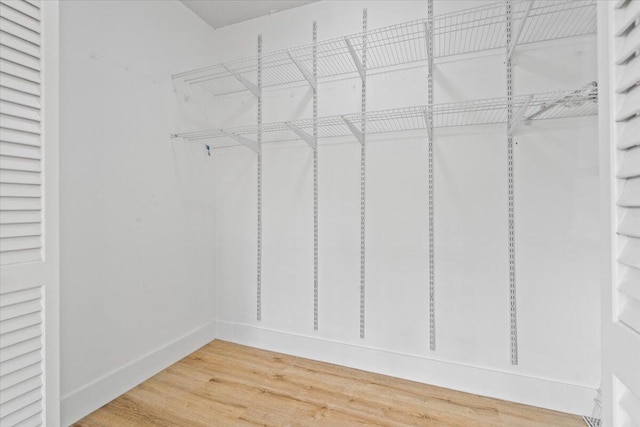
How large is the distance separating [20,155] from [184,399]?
1.35m

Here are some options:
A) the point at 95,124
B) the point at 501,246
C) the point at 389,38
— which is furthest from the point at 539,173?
the point at 95,124

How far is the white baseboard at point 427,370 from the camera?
5.10 ft

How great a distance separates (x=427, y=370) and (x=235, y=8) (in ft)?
8.57

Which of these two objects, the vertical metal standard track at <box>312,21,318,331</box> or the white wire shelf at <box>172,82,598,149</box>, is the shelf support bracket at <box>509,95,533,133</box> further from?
the vertical metal standard track at <box>312,21,318,331</box>

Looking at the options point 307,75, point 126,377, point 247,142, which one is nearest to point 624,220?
point 307,75

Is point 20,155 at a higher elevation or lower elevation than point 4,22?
lower

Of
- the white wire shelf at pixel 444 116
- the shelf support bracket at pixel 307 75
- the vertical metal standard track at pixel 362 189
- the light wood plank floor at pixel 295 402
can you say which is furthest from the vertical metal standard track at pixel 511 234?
the shelf support bracket at pixel 307 75

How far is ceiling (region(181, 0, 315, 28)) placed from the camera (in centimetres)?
206

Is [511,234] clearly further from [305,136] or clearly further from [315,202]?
[305,136]

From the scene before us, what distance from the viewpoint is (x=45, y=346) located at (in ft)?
3.35

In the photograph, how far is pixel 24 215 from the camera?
99 centimetres

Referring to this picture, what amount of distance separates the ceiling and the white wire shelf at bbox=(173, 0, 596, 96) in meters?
0.31

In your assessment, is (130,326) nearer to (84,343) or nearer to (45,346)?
(84,343)

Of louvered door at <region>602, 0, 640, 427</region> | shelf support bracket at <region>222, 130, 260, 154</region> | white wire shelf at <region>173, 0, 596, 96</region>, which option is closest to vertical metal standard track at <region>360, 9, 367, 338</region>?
white wire shelf at <region>173, 0, 596, 96</region>
